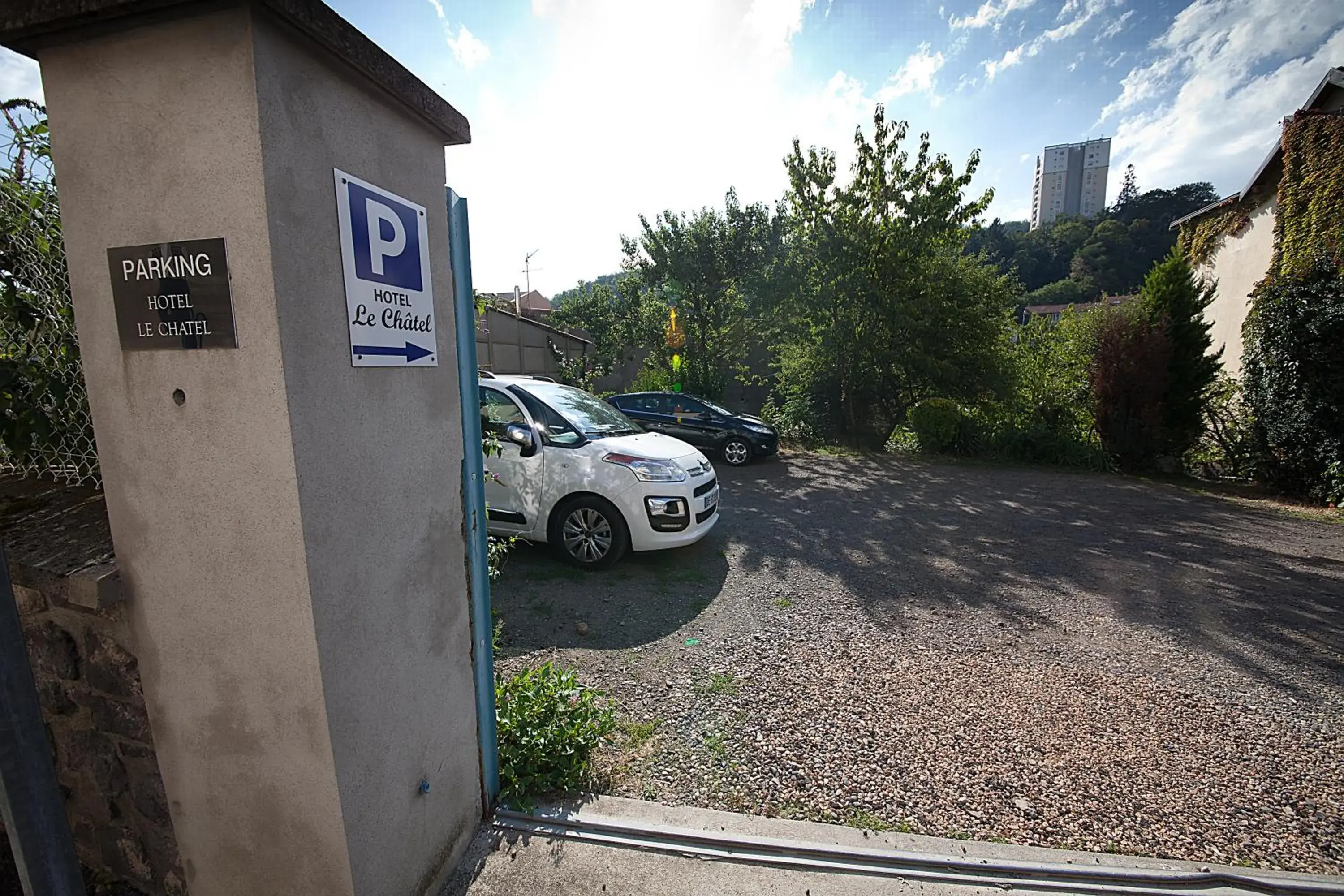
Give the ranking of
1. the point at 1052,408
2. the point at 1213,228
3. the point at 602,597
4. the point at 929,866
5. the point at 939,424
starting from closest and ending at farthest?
1. the point at 929,866
2. the point at 602,597
3. the point at 1052,408
4. the point at 939,424
5. the point at 1213,228

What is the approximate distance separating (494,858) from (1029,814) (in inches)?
83.8

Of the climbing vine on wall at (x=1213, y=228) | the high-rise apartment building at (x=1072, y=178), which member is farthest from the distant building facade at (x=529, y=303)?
the high-rise apartment building at (x=1072, y=178)

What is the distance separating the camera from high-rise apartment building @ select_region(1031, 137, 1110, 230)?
102500mm

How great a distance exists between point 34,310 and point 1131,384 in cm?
1315

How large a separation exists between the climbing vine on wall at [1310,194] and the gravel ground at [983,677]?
546 centimetres

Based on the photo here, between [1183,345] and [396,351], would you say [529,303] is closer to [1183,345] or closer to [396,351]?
[1183,345]

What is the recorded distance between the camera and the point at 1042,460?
11.1 metres

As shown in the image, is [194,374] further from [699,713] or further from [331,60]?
[699,713]

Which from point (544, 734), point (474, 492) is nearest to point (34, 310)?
point (474, 492)

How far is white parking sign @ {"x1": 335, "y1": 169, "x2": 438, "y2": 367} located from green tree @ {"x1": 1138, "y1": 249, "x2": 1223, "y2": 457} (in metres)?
12.5

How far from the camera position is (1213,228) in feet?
40.2

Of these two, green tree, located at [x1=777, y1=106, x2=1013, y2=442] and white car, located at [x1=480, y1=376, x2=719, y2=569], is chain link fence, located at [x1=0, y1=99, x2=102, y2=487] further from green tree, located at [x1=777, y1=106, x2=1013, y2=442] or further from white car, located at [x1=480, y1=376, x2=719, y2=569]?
green tree, located at [x1=777, y1=106, x2=1013, y2=442]

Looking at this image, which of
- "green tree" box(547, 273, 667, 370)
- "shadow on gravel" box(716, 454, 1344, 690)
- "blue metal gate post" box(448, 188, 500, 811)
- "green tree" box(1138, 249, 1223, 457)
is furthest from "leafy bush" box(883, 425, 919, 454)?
"blue metal gate post" box(448, 188, 500, 811)

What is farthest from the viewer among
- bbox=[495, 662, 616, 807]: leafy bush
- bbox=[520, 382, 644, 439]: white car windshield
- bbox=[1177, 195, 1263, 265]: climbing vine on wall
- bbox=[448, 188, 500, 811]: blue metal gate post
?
bbox=[1177, 195, 1263, 265]: climbing vine on wall
